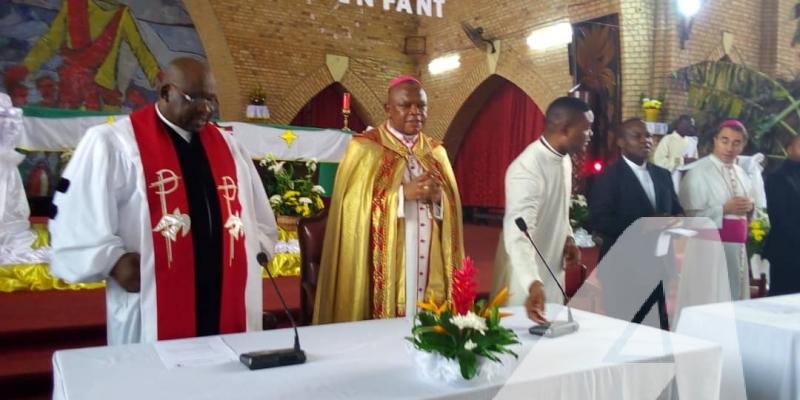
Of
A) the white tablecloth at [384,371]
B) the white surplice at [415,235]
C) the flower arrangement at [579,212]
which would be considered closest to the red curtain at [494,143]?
the flower arrangement at [579,212]

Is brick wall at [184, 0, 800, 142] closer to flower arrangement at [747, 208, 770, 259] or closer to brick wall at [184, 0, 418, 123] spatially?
brick wall at [184, 0, 418, 123]

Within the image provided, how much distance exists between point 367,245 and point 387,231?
117mm

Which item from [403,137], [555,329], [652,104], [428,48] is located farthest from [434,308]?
[428,48]

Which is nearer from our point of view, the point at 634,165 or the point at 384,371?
the point at 384,371

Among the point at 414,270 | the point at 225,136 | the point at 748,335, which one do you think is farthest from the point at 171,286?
the point at 748,335

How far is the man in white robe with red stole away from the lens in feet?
9.91

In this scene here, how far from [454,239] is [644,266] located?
158 centimetres

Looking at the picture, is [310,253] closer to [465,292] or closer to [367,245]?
[367,245]

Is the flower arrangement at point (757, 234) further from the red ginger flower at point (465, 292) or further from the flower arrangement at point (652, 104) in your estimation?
the red ginger flower at point (465, 292)

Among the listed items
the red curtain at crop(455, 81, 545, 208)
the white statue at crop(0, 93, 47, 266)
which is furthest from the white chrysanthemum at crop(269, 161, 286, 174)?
the red curtain at crop(455, 81, 545, 208)

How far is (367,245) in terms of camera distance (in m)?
3.03

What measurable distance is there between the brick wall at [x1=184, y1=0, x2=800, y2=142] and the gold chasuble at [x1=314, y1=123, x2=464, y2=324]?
206 inches

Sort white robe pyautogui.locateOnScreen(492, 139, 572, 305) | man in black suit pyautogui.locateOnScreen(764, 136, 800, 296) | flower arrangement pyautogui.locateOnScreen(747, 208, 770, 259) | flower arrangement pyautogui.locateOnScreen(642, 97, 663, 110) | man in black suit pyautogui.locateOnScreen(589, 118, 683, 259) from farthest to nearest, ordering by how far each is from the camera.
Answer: flower arrangement pyautogui.locateOnScreen(642, 97, 663, 110)
flower arrangement pyautogui.locateOnScreen(747, 208, 770, 259)
man in black suit pyautogui.locateOnScreen(764, 136, 800, 296)
man in black suit pyautogui.locateOnScreen(589, 118, 683, 259)
white robe pyautogui.locateOnScreen(492, 139, 572, 305)

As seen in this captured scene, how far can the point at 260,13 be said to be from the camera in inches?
441
